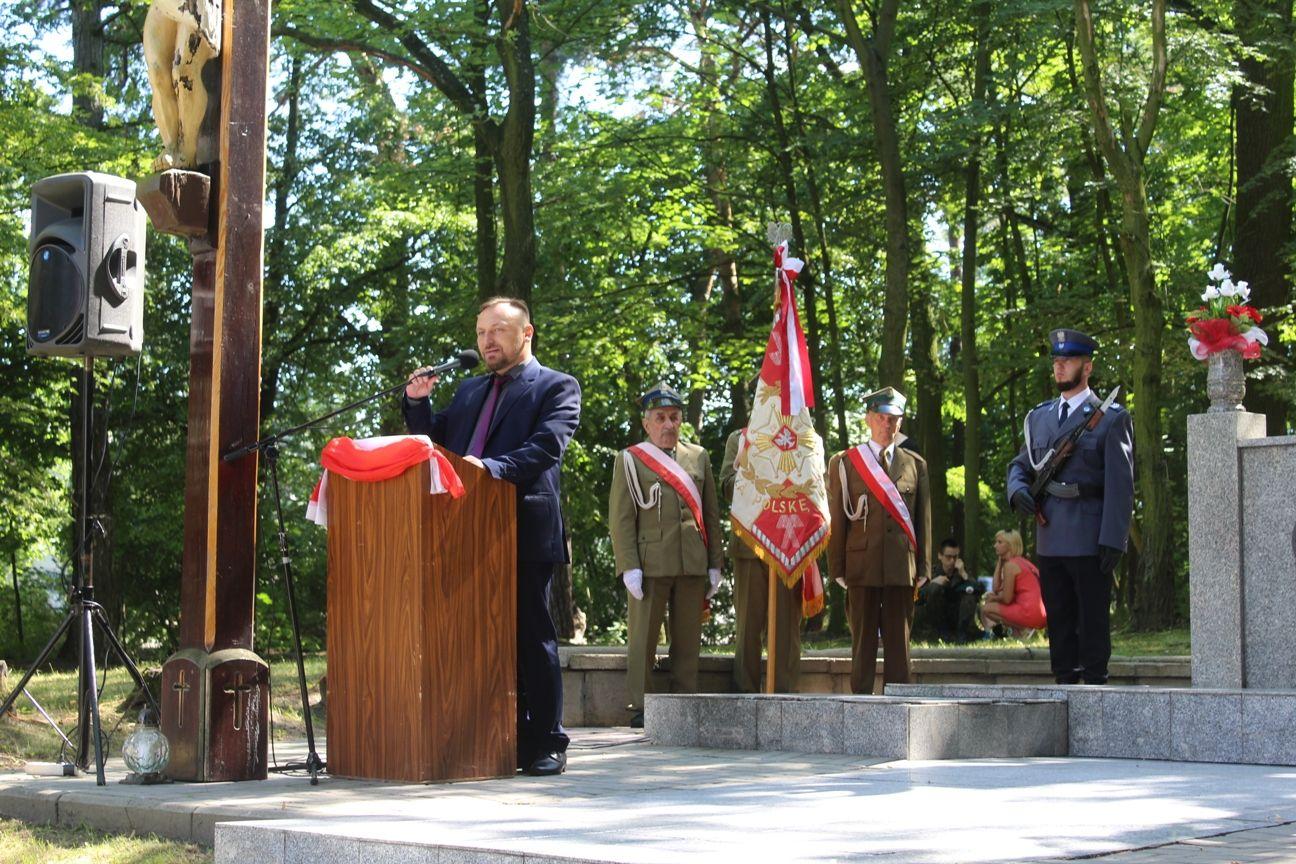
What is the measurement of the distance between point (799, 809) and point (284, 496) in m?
23.1

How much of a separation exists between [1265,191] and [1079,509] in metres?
10.2

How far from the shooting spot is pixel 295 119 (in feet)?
83.8

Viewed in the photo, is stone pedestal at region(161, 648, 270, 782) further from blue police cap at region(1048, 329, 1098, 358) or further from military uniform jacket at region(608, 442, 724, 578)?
blue police cap at region(1048, 329, 1098, 358)

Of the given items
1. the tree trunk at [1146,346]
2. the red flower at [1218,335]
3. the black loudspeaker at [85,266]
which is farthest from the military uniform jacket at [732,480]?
the tree trunk at [1146,346]

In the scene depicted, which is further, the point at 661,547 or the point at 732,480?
the point at 732,480

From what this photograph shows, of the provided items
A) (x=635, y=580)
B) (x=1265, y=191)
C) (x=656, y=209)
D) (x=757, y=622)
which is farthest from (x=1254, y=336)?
(x=656, y=209)

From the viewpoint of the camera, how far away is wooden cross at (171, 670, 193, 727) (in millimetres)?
6992

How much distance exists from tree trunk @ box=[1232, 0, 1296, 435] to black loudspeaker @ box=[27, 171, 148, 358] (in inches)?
500

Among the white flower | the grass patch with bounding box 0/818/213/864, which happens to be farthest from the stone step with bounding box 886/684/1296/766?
the grass patch with bounding box 0/818/213/864

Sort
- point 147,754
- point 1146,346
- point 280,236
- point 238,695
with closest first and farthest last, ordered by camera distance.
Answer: point 147,754 → point 238,695 → point 1146,346 → point 280,236

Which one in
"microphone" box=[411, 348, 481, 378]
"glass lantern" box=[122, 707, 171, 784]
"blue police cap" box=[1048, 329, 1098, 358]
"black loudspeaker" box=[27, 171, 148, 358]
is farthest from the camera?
"blue police cap" box=[1048, 329, 1098, 358]

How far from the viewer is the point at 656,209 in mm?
23250

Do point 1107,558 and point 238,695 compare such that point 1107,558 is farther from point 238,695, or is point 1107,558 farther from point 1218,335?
point 238,695

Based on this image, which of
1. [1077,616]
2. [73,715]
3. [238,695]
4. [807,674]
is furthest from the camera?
[807,674]
